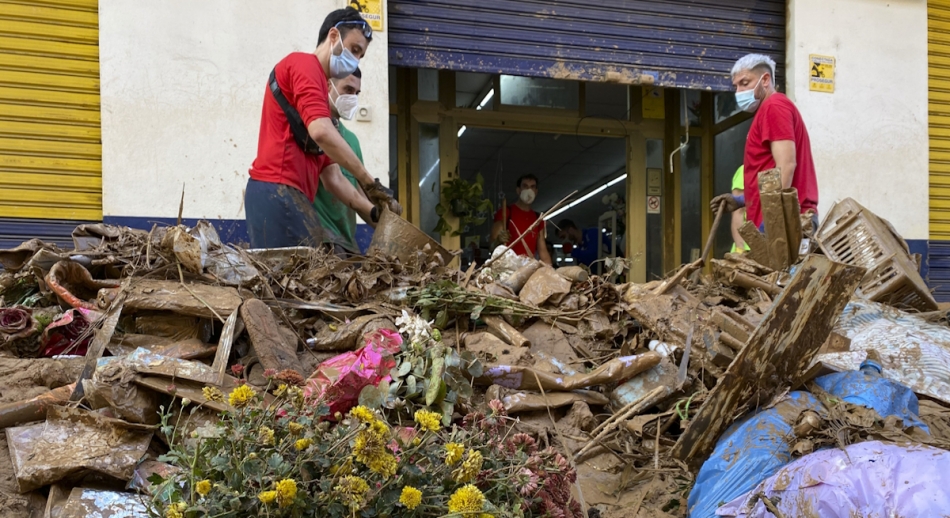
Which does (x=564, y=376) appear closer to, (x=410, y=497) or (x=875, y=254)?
(x=410, y=497)

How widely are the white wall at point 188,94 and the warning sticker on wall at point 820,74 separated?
4300mm

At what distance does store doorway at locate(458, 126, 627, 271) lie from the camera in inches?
334

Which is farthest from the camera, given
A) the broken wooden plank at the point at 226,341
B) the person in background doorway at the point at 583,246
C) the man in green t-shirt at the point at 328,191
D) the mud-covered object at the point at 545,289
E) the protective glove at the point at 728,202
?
the person in background doorway at the point at 583,246

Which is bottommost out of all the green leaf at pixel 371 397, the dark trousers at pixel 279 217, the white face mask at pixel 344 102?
the green leaf at pixel 371 397

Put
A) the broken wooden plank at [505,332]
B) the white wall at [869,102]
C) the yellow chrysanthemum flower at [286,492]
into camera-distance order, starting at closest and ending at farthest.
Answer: the yellow chrysanthemum flower at [286,492] → the broken wooden plank at [505,332] → the white wall at [869,102]

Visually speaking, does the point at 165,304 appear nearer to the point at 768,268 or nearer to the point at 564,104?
the point at 768,268

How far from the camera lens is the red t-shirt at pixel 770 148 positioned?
386 centimetres

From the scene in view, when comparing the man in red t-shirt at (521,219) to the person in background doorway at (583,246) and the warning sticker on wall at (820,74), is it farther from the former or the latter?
the warning sticker on wall at (820,74)

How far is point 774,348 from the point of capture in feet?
6.93

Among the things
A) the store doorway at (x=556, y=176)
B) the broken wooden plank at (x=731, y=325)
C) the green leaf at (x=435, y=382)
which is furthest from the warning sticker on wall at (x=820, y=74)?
the green leaf at (x=435, y=382)

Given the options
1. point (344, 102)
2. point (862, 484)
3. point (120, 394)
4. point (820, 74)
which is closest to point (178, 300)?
point (120, 394)

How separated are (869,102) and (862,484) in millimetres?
5917

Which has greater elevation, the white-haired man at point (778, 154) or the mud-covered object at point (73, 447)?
the white-haired man at point (778, 154)

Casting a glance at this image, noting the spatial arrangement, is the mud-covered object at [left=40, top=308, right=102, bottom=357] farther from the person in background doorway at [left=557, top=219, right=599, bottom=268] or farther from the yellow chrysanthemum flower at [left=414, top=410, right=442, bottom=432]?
the person in background doorway at [left=557, top=219, right=599, bottom=268]
